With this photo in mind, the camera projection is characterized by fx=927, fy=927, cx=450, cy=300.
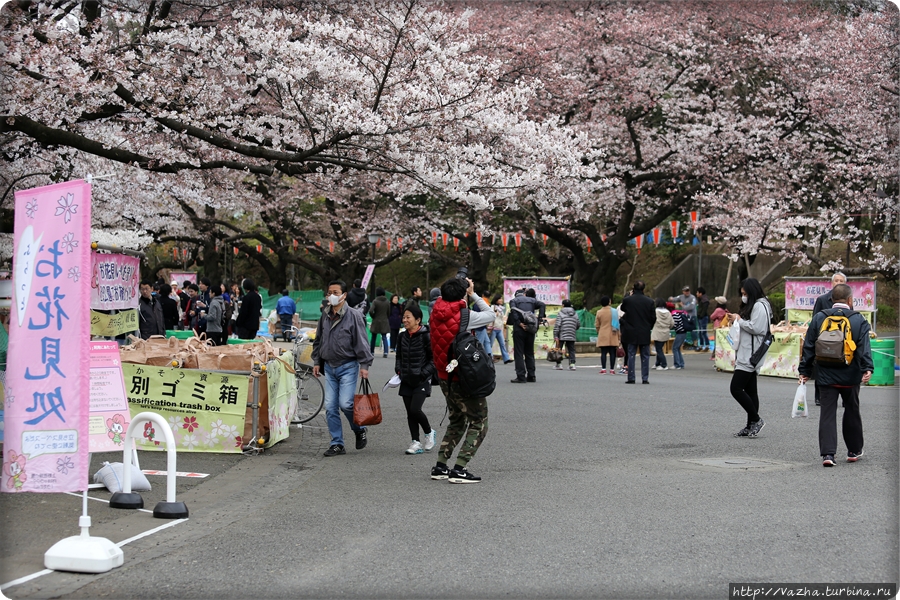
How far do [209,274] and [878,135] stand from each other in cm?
2761

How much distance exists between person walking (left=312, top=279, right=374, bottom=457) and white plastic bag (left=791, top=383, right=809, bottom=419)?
217 inches

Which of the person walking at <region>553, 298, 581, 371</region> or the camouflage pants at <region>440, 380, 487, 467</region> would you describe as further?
the person walking at <region>553, 298, 581, 371</region>

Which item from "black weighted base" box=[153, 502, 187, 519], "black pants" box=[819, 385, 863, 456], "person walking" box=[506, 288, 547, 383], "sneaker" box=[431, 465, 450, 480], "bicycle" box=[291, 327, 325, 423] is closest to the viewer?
"black weighted base" box=[153, 502, 187, 519]

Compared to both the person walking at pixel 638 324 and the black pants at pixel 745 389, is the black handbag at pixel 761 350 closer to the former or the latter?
the black pants at pixel 745 389

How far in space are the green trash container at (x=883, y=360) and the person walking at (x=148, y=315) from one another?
12748mm

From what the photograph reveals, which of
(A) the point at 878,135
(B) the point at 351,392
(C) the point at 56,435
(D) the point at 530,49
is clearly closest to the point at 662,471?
(B) the point at 351,392

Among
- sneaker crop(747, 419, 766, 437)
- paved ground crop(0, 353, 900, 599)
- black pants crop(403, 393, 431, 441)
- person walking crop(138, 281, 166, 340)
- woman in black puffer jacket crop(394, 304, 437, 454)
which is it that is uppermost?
person walking crop(138, 281, 166, 340)

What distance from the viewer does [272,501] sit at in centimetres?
771

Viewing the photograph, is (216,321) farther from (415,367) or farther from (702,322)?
(702,322)

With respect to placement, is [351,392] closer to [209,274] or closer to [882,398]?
[882,398]

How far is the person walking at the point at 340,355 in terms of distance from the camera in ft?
32.8

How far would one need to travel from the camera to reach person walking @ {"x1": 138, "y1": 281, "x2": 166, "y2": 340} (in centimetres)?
1530

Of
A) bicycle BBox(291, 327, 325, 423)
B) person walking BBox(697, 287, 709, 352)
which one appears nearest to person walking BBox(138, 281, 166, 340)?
bicycle BBox(291, 327, 325, 423)

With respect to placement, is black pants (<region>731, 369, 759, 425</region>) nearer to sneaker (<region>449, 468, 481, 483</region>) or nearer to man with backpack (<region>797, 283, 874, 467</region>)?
man with backpack (<region>797, 283, 874, 467</region>)
